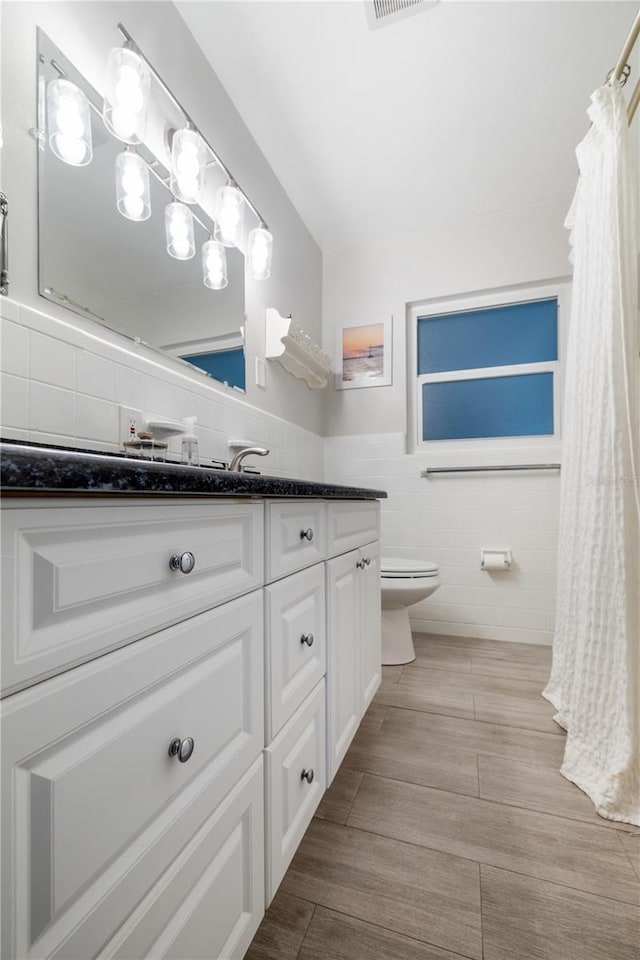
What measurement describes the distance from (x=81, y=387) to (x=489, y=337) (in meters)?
2.33

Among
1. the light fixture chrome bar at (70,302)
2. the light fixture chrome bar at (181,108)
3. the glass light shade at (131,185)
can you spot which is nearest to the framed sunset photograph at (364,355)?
the light fixture chrome bar at (181,108)

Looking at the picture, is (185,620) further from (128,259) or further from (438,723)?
(438,723)

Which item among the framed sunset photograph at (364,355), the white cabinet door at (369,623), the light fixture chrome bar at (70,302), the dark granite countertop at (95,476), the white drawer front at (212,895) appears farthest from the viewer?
the framed sunset photograph at (364,355)

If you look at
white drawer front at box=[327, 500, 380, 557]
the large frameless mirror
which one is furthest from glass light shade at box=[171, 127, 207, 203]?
white drawer front at box=[327, 500, 380, 557]

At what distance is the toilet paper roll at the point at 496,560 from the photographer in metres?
2.29

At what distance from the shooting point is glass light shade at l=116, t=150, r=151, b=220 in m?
1.17

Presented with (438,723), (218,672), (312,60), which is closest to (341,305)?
(312,60)

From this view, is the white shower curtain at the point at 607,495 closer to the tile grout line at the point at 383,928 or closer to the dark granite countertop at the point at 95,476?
the tile grout line at the point at 383,928

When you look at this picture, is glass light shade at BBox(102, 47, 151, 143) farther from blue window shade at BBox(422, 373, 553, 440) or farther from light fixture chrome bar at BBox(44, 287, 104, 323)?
blue window shade at BBox(422, 373, 553, 440)

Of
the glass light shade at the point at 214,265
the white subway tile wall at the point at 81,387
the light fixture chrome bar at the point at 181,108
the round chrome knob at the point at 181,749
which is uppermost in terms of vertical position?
the light fixture chrome bar at the point at 181,108

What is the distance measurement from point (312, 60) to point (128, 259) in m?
1.17

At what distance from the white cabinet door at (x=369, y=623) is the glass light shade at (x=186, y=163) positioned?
4.46ft

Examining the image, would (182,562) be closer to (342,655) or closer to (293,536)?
(293,536)

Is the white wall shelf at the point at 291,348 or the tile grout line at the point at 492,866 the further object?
the white wall shelf at the point at 291,348
